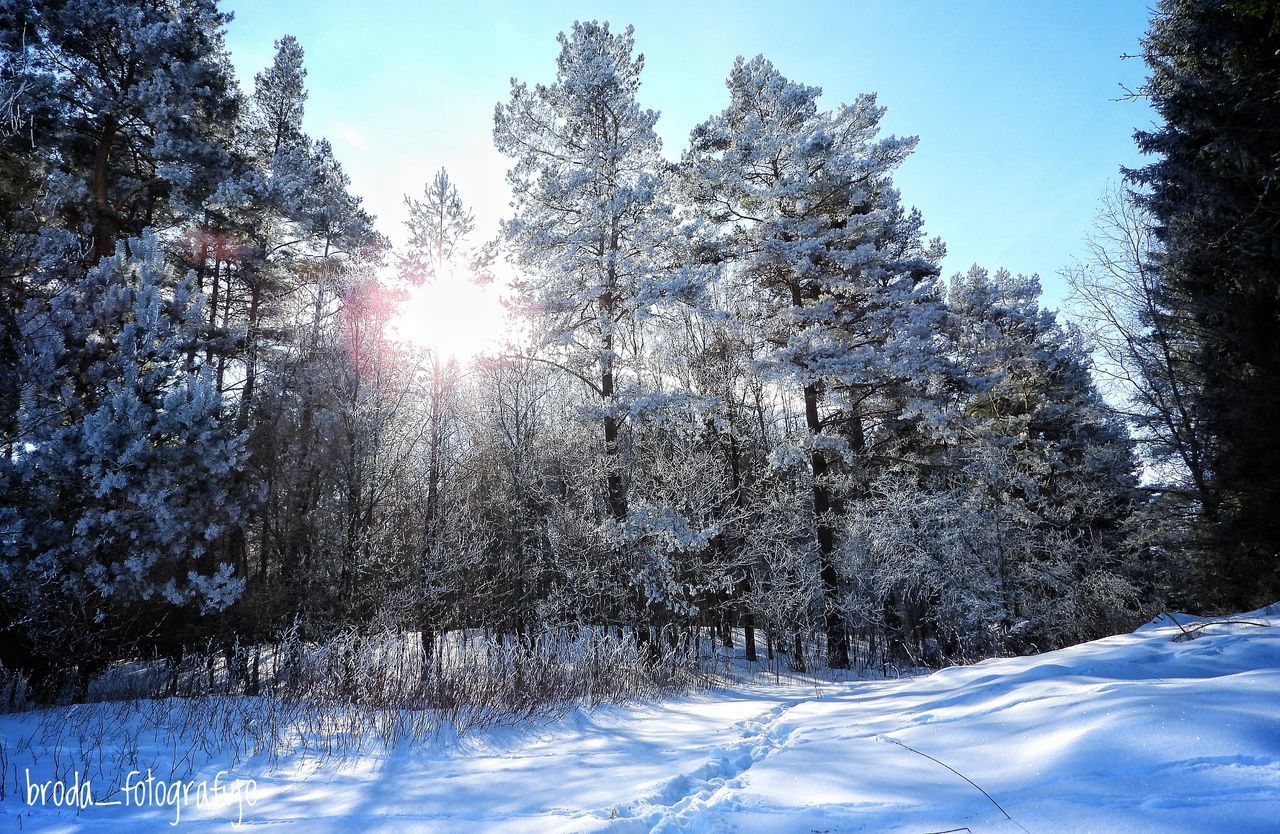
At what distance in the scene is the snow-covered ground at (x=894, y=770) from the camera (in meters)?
2.16

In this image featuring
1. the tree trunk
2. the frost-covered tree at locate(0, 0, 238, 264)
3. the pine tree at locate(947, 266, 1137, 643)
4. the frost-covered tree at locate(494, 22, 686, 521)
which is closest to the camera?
the frost-covered tree at locate(0, 0, 238, 264)

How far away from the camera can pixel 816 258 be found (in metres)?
14.6

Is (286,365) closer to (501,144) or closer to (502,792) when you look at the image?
(501,144)

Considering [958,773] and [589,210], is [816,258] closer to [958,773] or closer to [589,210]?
[589,210]

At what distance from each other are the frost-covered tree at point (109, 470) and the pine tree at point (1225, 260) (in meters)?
19.4

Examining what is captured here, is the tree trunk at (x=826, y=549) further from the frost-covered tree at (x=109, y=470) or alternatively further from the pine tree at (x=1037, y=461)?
the frost-covered tree at (x=109, y=470)

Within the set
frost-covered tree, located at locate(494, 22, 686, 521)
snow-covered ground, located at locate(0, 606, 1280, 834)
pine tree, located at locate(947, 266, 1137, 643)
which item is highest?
frost-covered tree, located at locate(494, 22, 686, 521)

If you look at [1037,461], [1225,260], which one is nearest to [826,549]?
[1037,461]

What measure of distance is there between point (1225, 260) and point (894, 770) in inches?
610

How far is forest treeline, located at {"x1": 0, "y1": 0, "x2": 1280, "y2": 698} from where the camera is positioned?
32.6ft

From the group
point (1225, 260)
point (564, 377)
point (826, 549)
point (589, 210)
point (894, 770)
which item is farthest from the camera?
point (564, 377)

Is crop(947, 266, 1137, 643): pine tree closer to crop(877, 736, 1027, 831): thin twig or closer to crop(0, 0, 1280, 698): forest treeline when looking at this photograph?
crop(0, 0, 1280, 698): forest treeline

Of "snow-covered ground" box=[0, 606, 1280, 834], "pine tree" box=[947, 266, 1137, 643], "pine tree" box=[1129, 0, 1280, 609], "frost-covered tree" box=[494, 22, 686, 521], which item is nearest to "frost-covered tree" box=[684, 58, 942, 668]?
"frost-covered tree" box=[494, 22, 686, 521]

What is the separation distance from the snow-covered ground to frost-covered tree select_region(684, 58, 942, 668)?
350 inches
